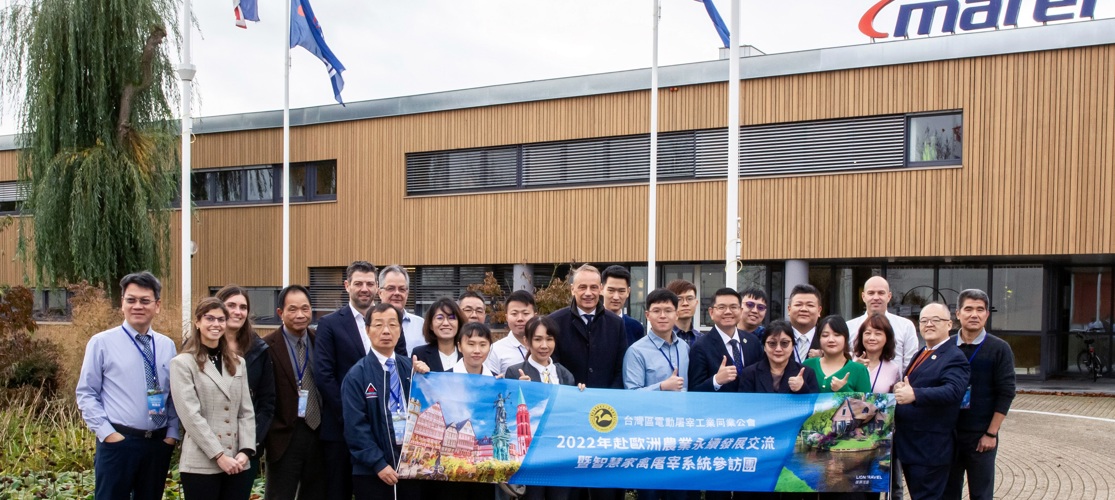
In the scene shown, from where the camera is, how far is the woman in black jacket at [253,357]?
6117mm

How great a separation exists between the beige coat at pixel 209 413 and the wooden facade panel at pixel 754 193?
16.3m

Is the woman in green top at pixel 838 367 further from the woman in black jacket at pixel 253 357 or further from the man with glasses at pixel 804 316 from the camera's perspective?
the woman in black jacket at pixel 253 357

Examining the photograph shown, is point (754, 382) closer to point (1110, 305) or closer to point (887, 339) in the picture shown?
point (887, 339)

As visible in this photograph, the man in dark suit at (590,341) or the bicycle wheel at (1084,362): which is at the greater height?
the man in dark suit at (590,341)

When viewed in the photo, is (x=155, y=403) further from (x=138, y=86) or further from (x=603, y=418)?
(x=138, y=86)

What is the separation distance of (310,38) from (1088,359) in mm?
18316

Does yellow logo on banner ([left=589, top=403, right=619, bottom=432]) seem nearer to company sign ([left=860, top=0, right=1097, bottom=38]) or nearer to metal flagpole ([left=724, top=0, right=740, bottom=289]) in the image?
metal flagpole ([left=724, top=0, right=740, bottom=289])

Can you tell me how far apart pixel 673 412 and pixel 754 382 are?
23.6 inches

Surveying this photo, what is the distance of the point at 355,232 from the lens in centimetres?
2594

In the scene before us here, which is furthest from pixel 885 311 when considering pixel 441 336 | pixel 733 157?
pixel 733 157

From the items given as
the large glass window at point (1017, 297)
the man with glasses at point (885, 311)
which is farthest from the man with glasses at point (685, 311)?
the large glass window at point (1017, 297)

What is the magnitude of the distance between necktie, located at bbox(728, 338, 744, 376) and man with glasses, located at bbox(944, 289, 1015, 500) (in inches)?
58.4

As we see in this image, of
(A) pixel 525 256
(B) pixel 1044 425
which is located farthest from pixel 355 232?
(B) pixel 1044 425

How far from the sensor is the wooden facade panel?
18.2 metres
